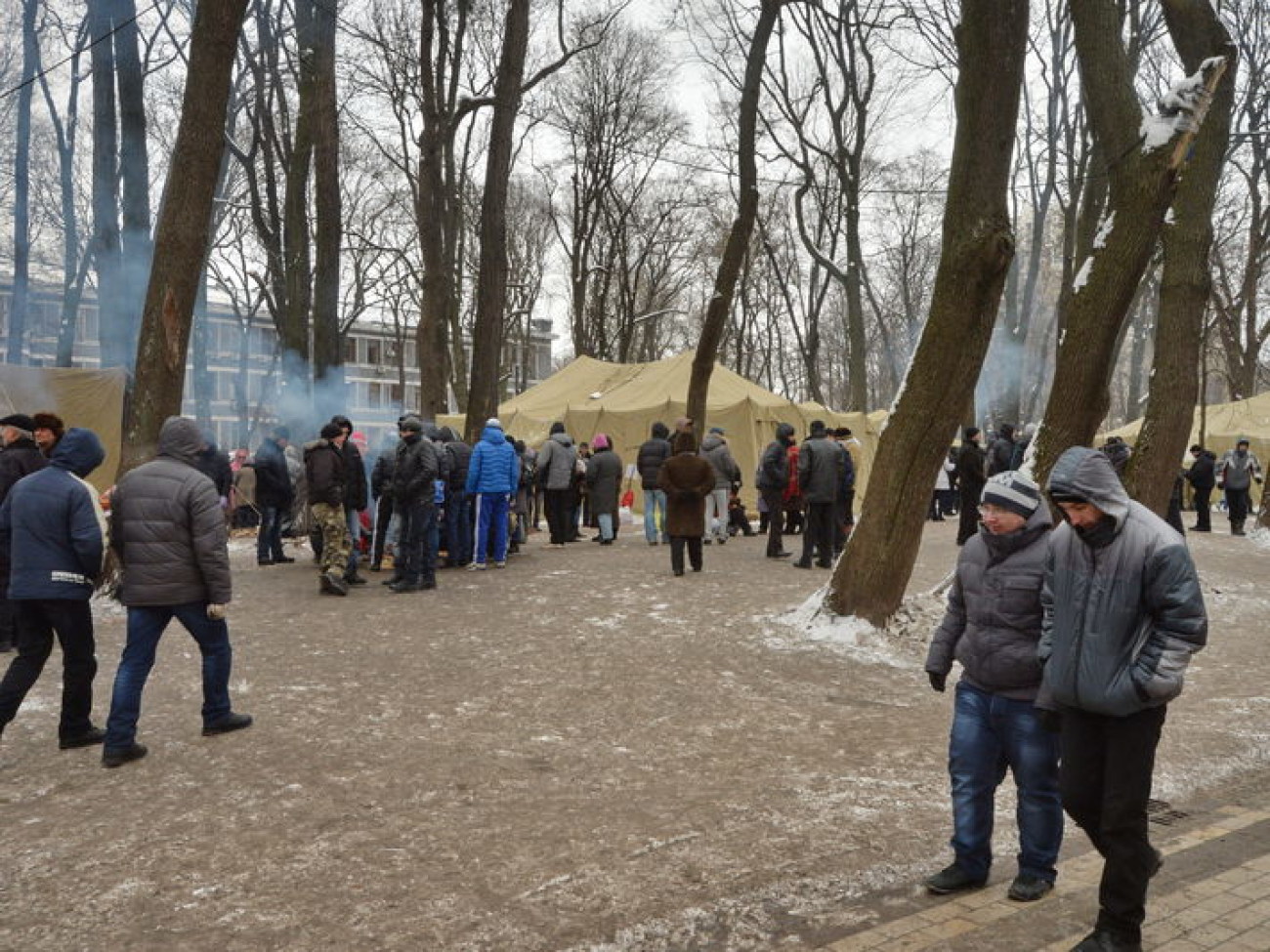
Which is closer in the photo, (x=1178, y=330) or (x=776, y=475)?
(x=1178, y=330)

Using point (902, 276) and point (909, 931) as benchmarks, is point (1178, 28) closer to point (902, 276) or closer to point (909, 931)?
point (909, 931)

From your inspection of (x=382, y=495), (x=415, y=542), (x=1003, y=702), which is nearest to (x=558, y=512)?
(x=382, y=495)

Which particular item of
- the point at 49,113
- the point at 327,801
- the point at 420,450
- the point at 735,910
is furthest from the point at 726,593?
the point at 49,113

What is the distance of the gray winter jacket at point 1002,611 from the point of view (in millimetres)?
4102

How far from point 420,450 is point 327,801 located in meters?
6.68

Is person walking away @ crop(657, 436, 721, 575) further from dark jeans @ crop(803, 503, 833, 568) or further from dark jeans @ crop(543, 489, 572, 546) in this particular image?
dark jeans @ crop(543, 489, 572, 546)

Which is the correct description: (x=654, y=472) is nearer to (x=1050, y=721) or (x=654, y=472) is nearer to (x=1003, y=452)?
(x=1003, y=452)

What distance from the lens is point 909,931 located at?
3.78 meters

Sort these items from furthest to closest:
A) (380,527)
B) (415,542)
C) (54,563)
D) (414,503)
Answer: (380,527), (415,542), (414,503), (54,563)

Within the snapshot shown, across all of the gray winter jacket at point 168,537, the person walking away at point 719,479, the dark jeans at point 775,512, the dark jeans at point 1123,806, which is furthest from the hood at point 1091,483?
the person walking away at point 719,479

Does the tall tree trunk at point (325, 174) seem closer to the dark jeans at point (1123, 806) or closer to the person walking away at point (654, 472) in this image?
the person walking away at point (654, 472)

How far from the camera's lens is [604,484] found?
17328 mm

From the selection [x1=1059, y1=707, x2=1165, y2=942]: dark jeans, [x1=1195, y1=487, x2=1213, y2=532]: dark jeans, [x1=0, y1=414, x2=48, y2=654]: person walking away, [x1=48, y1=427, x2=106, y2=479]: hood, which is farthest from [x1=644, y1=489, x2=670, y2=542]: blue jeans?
[x1=1059, y1=707, x2=1165, y2=942]: dark jeans

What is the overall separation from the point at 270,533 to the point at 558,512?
448cm
